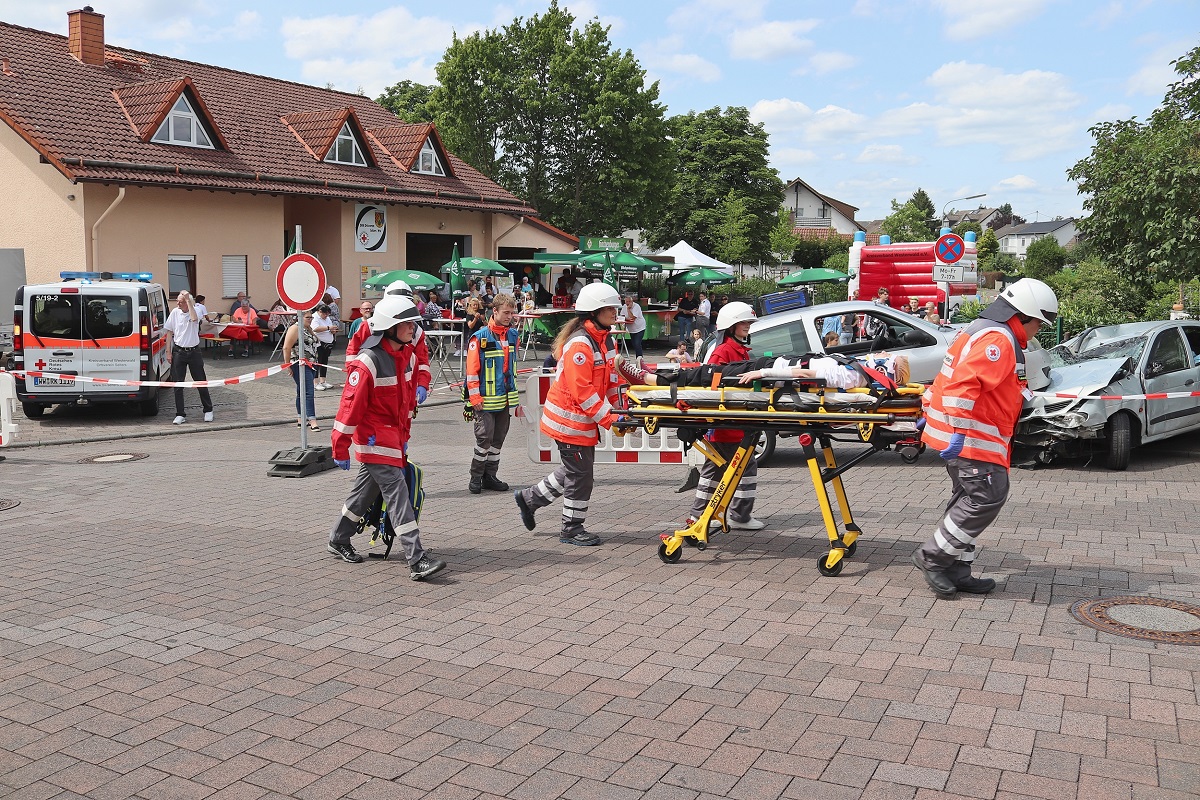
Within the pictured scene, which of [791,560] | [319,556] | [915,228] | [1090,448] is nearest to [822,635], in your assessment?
[791,560]

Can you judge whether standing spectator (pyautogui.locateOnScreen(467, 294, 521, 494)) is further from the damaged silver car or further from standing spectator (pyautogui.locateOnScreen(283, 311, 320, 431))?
the damaged silver car

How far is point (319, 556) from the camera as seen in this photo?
7844 mm

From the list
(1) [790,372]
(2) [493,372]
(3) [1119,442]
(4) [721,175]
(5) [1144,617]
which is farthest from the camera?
(4) [721,175]

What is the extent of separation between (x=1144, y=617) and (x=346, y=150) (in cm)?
2767

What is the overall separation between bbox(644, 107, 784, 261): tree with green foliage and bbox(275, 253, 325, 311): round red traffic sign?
173 feet

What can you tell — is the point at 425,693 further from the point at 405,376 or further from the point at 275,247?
the point at 275,247

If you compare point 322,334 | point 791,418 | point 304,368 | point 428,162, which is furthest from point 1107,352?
point 428,162

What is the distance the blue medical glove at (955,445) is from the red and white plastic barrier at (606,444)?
4355mm

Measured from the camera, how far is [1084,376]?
39.6ft

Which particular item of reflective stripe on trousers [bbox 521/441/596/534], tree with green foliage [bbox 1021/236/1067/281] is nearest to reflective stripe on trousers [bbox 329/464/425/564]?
reflective stripe on trousers [bbox 521/441/596/534]

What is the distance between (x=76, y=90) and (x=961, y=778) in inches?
1058

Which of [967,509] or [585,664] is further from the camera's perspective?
[967,509]

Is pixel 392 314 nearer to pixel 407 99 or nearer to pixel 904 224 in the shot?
pixel 407 99

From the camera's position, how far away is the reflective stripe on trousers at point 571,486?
795 cm
